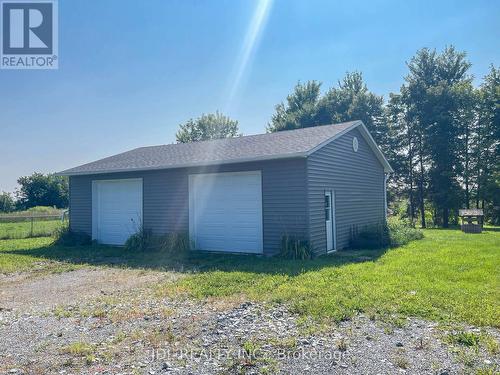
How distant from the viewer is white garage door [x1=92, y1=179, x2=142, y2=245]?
12.2 meters

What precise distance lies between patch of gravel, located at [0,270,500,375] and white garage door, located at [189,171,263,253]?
15.6 feet

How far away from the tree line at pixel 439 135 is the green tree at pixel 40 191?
36694mm

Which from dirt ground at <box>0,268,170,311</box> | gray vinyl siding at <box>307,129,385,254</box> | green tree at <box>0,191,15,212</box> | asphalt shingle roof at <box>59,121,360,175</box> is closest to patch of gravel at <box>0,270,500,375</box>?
dirt ground at <box>0,268,170,311</box>

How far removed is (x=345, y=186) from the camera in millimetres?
11195

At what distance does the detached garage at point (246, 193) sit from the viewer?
9.35 m

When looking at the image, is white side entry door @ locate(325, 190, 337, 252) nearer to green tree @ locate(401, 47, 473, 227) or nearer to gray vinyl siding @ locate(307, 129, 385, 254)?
gray vinyl siding @ locate(307, 129, 385, 254)

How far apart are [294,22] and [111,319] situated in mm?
10041

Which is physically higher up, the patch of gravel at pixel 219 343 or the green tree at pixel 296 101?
the green tree at pixel 296 101

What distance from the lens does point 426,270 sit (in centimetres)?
719

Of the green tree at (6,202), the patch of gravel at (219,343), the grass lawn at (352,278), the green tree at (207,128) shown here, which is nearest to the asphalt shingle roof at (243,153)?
the grass lawn at (352,278)

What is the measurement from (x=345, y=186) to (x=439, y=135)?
615 inches

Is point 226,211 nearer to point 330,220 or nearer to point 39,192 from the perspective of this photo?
point 330,220

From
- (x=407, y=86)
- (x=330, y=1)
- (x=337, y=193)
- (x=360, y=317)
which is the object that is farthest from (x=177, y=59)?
(x=407, y=86)

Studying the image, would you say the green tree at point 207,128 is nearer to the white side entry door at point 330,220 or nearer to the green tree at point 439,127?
the green tree at point 439,127
